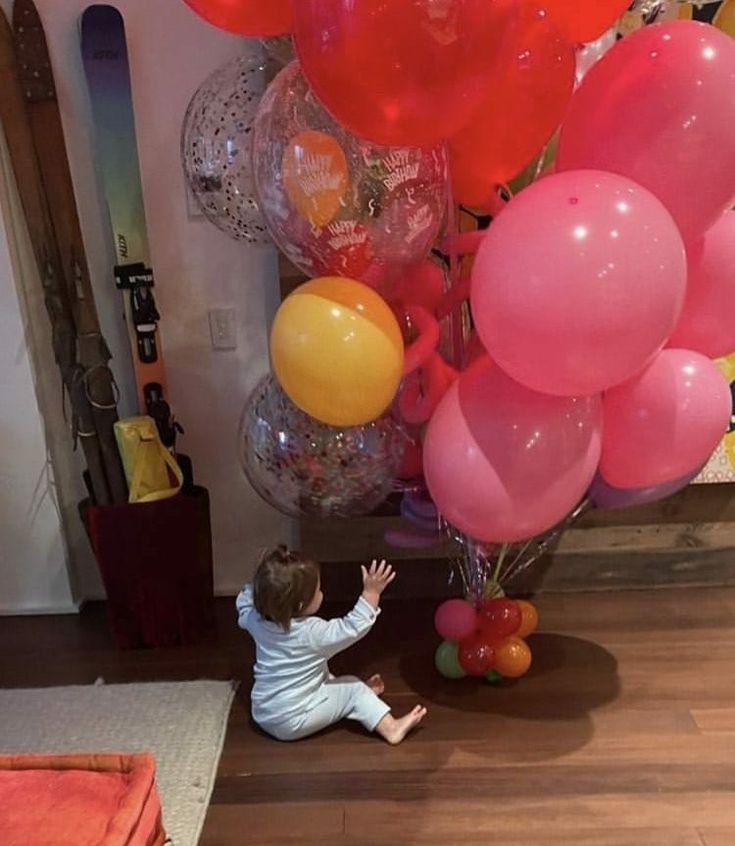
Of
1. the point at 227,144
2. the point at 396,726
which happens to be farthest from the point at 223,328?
the point at 396,726

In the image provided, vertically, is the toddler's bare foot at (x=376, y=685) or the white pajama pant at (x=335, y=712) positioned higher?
the white pajama pant at (x=335, y=712)

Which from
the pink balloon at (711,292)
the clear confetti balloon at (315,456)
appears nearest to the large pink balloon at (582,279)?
the pink balloon at (711,292)

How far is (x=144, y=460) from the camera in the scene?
2.25m

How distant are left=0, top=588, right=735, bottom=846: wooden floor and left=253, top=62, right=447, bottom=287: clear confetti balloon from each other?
1.01 meters

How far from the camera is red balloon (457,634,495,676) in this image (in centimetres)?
206

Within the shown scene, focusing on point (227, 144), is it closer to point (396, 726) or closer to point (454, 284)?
point (454, 284)

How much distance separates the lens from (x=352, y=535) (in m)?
2.44

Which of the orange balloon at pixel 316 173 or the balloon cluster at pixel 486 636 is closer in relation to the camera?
the orange balloon at pixel 316 173

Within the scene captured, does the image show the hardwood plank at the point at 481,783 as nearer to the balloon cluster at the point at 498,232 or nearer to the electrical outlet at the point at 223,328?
the balloon cluster at the point at 498,232

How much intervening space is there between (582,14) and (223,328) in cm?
121

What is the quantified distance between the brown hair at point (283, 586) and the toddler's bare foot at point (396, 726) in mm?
297

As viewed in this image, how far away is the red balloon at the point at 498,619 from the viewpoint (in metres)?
2.07

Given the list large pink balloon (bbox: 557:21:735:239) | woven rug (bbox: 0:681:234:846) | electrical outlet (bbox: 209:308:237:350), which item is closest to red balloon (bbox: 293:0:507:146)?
large pink balloon (bbox: 557:21:735:239)

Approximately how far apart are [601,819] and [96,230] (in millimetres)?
1765
